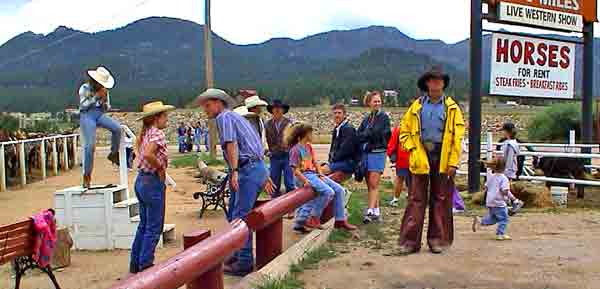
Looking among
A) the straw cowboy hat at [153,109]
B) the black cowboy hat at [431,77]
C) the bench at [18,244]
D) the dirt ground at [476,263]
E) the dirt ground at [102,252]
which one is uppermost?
the black cowboy hat at [431,77]

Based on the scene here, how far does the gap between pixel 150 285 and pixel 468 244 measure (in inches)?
177

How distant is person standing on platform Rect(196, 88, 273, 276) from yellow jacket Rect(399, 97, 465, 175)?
59.5 inches

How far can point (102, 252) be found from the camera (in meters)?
8.41

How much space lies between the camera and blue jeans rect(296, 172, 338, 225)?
8.09m

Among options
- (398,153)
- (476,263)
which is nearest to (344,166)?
(398,153)

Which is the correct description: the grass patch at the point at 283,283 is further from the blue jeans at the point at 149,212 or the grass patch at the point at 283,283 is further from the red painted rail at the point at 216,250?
the blue jeans at the point at 149,212

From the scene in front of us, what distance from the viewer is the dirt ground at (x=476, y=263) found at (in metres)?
6.28

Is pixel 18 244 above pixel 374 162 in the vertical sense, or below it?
below

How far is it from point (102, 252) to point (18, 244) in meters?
2.63

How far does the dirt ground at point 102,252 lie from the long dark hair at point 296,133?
40.5 inches

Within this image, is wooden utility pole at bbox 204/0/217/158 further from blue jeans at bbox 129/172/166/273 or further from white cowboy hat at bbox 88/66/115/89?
blue jeans at bbox 129/172/166/273

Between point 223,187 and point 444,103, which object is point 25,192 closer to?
point 223,187

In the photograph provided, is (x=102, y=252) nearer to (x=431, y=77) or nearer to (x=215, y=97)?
(x=215, y=97)

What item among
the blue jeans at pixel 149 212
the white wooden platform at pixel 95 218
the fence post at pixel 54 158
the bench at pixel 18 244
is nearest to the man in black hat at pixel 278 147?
the white wooden platform at pixel 95 218
